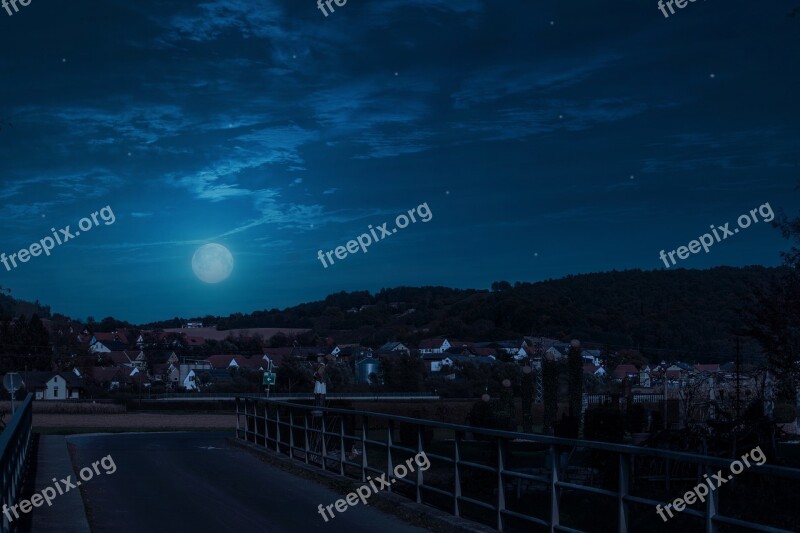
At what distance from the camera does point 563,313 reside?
442 feet

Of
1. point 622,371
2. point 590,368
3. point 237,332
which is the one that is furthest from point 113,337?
point 622,371

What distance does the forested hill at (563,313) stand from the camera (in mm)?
112625

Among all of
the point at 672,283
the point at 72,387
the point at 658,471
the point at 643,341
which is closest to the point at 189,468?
the point at 658,471

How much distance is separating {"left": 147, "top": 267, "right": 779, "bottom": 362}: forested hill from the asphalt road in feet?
263

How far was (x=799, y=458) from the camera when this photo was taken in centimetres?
2469

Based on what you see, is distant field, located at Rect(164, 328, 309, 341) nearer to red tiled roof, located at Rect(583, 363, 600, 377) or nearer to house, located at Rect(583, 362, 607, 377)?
red tiled roof, located at Rect(583, 363, 600, 377)

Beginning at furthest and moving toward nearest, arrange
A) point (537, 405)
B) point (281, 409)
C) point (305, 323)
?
point (305, 323) → point (537, 405) → point (281, 409)

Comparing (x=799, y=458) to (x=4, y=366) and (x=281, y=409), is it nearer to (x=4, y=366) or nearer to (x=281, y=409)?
(x=281, y=409)

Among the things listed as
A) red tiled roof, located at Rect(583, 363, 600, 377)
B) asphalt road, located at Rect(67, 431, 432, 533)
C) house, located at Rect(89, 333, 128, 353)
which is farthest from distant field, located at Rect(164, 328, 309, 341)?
asphalt road, located at Rect(67, 431, 432, 533)

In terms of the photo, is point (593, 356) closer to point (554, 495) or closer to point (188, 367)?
point (188, 367)

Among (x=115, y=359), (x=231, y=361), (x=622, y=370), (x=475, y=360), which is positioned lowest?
(x=622, y=370)

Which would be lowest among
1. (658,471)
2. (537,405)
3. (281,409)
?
(537,405)

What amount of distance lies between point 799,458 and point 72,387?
295 ft

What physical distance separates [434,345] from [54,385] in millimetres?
60387
